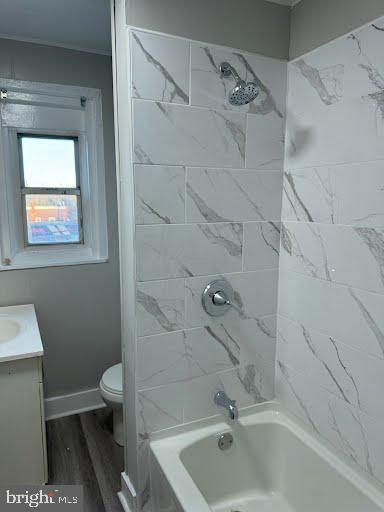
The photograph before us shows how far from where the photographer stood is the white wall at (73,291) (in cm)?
214

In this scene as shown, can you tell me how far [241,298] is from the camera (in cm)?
167

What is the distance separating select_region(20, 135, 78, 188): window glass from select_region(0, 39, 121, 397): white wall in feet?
0.82

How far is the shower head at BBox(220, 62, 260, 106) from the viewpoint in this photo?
1304mm

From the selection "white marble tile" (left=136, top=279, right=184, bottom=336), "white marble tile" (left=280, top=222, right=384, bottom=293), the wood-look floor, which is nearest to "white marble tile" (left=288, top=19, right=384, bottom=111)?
"white marble tile" (left=280, top=222, right=384, bottom=293)

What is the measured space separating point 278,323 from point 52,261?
5.01 ft

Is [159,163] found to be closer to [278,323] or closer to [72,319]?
[278,323]

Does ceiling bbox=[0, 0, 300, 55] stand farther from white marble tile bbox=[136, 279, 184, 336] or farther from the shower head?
white marble tile bbox=[136, 279, 184, 336]

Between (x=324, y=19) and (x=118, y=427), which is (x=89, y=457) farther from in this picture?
(x=324, y=19)

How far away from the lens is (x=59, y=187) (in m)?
2.37

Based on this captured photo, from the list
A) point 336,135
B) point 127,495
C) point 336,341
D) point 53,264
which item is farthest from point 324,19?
point 127,495

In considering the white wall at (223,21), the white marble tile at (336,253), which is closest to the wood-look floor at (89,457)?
the white marble tile at (336,253)

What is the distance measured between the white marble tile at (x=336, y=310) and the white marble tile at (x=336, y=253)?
0.04 metres

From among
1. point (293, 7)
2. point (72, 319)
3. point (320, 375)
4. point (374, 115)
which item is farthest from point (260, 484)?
point (293, 7)

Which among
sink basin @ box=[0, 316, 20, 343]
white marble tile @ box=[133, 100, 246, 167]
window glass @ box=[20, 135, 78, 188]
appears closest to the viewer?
white marble tile @ box=[133, 100, 246, 167]
